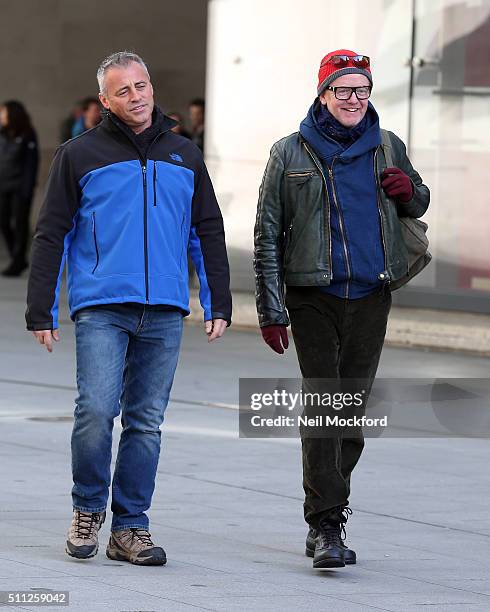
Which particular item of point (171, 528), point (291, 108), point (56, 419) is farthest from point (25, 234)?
point (171, 528)

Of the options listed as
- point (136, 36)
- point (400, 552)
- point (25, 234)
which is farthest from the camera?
point (136, 36)

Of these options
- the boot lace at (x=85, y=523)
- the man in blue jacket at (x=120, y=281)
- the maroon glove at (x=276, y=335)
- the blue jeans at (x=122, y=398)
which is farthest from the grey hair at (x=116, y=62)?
the boot lace at (x=85, y=523)

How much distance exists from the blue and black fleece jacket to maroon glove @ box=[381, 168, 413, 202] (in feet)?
2.29

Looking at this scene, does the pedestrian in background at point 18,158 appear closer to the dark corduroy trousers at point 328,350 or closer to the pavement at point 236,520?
the pavement at point 236,520

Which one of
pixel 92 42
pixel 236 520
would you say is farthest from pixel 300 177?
pixel 92 42

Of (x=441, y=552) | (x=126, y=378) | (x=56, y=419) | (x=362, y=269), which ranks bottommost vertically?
(x=56, y=419)

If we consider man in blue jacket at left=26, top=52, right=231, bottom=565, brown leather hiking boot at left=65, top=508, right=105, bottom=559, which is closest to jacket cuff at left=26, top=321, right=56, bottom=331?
man in blue jacket at left=26, top=52, right=231, bottom=565

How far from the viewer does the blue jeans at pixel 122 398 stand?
234 inches

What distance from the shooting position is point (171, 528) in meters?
6.71

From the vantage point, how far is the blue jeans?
5.95 meters

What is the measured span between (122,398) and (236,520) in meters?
1.02

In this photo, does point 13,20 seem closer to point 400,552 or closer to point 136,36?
point 136,36

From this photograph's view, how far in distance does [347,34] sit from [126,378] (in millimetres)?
7990

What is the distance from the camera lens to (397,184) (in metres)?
6.11
